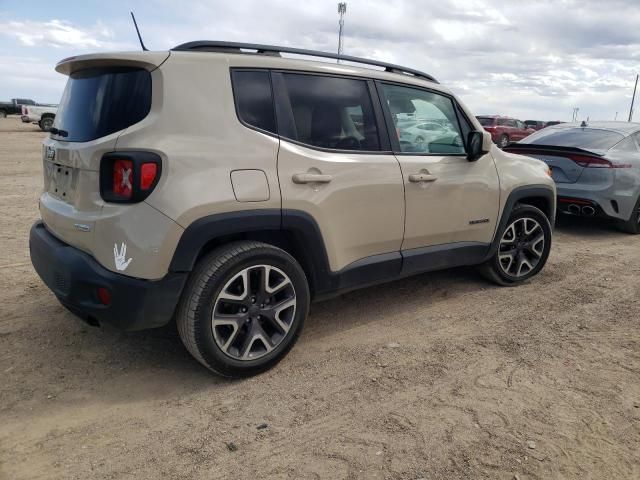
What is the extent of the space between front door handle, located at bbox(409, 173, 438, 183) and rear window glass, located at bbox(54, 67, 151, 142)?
1869 mm

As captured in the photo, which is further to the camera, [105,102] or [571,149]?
[571,149]

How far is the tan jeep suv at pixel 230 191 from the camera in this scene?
271 cm

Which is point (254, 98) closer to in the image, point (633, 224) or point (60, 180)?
point (60, 180)

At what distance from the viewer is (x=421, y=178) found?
379 centimetres

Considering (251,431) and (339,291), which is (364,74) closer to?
(339,291)

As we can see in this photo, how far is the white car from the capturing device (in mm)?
3844

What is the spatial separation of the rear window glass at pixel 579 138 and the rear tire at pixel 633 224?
3.12ft

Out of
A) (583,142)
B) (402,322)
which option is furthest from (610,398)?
(583,142)

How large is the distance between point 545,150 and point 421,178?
4.44 meters

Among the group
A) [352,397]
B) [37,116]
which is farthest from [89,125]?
[37,116]

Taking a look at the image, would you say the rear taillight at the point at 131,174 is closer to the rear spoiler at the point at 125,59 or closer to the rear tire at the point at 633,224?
the rear spoiler at the point at 125,59

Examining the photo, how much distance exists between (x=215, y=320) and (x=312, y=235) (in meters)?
0.78

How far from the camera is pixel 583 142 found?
7324 mm

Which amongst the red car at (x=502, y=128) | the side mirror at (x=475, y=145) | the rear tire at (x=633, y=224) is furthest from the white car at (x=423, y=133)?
the red car at (x=502, y=128)
